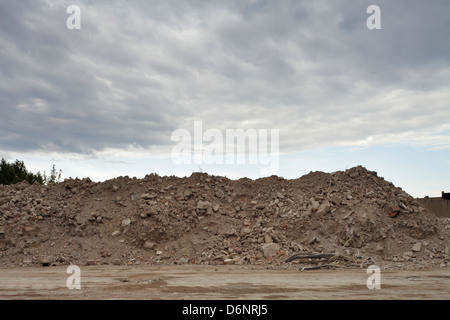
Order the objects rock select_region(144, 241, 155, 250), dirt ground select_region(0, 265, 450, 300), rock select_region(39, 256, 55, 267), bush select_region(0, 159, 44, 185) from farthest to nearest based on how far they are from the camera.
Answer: bush select_region(0, 159, 44, 185) → rock select_region(144, 241, 155, 250) → rock select_region(39, 256, 55, 267) → dirt ground select_region(0, 265, 450, 300)

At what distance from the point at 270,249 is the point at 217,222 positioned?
10.5 feet

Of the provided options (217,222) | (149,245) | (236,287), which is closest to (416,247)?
(217,222)

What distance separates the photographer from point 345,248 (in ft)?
46.1

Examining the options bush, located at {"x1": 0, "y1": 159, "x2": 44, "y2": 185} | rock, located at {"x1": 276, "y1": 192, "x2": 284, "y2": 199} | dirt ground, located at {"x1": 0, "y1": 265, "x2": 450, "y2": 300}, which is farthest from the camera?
bush, located at {"x1": 0, "y1": 159, "x2": 44, "y2": 185}

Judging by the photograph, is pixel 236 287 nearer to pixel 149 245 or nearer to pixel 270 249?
pixel 270 249

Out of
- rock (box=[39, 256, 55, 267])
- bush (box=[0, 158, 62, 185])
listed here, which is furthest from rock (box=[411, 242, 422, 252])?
bush (box=[0, 158, 62, 185])

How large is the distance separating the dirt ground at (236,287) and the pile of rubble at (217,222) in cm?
296

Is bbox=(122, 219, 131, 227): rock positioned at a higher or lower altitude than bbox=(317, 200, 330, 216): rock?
lower

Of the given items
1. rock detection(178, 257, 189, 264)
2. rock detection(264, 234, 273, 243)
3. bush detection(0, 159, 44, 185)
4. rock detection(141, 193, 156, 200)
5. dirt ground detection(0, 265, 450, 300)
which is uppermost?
bush detection(0, 159, 44, 185)

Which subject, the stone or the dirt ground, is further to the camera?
the stone

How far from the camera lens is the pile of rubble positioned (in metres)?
14.2

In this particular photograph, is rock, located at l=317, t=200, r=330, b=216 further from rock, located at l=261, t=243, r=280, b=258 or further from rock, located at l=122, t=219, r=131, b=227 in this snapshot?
rock, located at l=122, t=219, r=131, b=227

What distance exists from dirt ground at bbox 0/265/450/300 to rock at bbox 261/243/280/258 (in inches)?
110

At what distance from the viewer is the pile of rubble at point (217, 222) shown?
46.5ft
